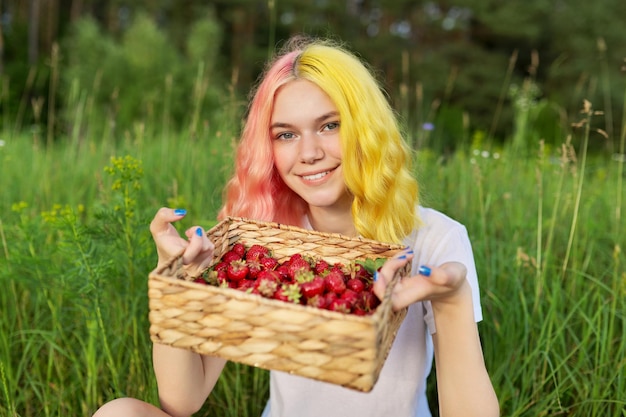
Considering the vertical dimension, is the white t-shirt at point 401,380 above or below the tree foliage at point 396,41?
below

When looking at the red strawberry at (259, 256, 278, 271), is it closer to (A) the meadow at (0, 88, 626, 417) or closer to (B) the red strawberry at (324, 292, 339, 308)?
(B) the red strawberry at (324, 292, 339, 308)

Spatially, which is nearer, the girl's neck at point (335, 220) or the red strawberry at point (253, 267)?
the red strawberry at point (253, 267)

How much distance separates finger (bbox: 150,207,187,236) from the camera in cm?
133

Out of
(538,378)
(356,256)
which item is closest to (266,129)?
(356,256)

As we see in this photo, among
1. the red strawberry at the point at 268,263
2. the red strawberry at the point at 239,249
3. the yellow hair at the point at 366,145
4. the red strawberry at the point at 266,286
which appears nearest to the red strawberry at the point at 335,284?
the red strawberry at the point at 266,286

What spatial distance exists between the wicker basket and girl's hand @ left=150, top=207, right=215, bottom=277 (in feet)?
0.27

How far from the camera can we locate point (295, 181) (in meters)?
1.67

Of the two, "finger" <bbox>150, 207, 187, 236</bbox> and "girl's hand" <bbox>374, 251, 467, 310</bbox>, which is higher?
"finger" <bbox>150, 207, 187, 236</bbox>

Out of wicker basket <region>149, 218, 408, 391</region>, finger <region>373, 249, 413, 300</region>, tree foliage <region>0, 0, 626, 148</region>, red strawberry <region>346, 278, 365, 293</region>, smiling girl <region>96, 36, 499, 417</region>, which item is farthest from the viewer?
tree foliage <region>0, 0, 626, 148</region>

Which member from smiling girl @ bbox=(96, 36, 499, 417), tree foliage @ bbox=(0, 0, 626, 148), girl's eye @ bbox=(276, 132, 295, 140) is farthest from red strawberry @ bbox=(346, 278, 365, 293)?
tree foliage @ bbox=(0, 0, 626, 148)

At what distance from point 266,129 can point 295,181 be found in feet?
0.52

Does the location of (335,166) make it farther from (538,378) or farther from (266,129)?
(538,378)

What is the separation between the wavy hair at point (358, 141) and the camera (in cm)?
159

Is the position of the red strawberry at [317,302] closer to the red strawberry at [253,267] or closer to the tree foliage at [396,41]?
the red strawberry at [253,267]
